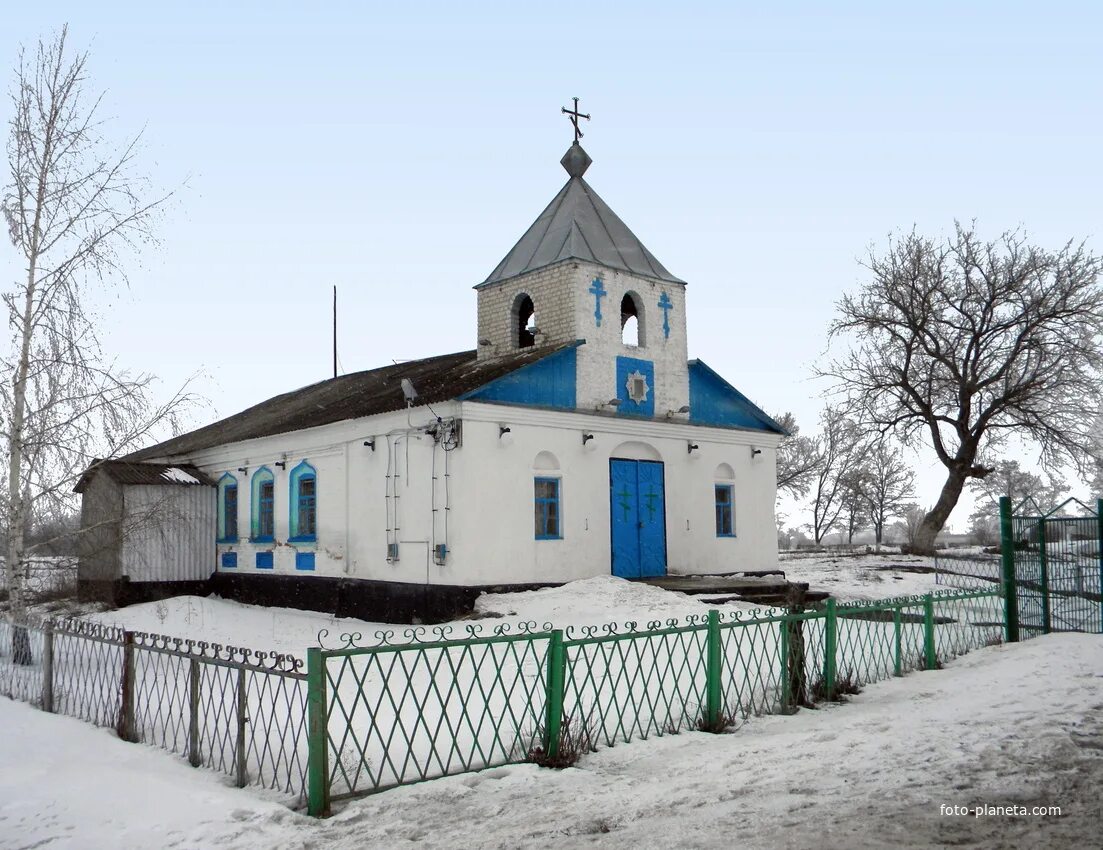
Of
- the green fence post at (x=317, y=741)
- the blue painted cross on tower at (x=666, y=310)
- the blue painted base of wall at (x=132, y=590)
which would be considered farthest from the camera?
the blue painted base of wall at (x=132, y=590)

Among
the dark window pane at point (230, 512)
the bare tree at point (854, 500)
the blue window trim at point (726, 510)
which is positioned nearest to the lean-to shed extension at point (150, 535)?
the dark window pane at point (230, 512)

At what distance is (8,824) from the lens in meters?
6.17

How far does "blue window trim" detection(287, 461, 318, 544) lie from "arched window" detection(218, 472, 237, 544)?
112 inches

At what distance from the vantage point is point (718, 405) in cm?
2056

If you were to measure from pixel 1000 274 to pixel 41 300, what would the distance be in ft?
91.1

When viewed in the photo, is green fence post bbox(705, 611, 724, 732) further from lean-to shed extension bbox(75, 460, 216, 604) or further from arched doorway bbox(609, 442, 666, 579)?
lean-to shed extension bbox(75, 460, 216, 604)

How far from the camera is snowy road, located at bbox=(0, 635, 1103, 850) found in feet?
17.5

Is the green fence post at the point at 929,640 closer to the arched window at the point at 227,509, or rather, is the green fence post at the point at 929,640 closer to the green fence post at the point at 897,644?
the green fence post at the point at 897,644

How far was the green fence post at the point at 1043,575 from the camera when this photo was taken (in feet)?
40.7

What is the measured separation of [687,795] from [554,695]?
145 centimetres

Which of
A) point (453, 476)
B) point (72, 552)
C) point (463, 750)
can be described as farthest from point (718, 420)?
point (463, 750)

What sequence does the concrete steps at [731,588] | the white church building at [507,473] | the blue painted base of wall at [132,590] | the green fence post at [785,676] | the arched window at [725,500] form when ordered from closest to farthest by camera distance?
the green fence post at [785,676] → the white church building at [507,473] → the concrete steps at [731,588] → the arched window at [725,500] → the blue painted base of wall at [132,590]

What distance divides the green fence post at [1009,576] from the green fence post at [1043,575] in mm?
331

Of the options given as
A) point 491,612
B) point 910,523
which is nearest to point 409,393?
point 491,612
